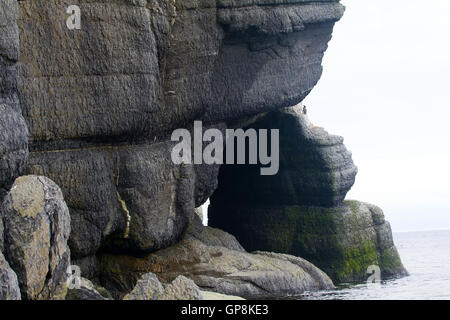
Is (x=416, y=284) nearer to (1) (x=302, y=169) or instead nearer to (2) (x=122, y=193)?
(1) (x=302, y=169)

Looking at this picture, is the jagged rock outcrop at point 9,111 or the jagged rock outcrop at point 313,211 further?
the jagged rock outcrop at point 313,211

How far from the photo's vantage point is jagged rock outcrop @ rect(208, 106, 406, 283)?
28.4m

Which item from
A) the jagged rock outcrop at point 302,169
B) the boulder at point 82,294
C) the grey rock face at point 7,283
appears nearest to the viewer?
the grey rock face at point 7,283

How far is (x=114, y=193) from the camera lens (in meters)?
23.2

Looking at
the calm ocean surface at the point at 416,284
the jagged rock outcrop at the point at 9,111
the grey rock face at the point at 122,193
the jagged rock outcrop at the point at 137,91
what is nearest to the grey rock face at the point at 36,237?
the jagged rock outcrop at the point at 9,111

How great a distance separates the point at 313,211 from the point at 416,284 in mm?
3573

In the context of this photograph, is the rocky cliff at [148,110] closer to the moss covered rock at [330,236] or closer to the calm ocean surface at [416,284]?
the moss covered rock at [330,236]

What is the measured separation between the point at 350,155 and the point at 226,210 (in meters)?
3.68

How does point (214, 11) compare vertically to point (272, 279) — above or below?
above

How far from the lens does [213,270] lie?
2442cm

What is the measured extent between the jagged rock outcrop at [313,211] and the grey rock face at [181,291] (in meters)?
11.5

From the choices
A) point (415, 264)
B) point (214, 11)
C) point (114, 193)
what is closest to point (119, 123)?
point (114, 193)

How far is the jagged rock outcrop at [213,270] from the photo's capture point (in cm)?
2394
